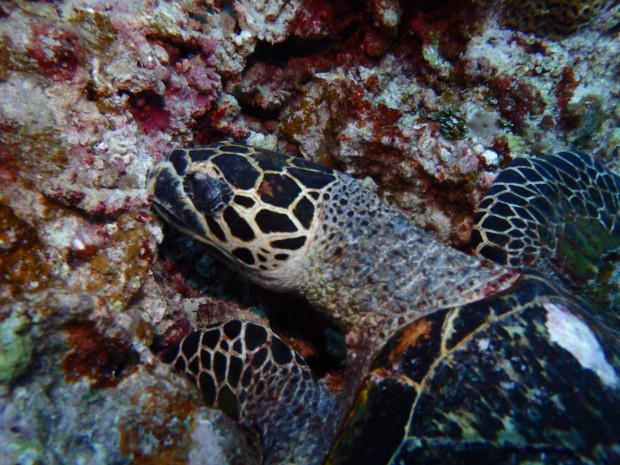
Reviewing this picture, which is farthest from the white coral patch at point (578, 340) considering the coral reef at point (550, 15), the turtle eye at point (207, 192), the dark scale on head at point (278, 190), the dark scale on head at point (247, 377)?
the coral reef at point (550, 15)

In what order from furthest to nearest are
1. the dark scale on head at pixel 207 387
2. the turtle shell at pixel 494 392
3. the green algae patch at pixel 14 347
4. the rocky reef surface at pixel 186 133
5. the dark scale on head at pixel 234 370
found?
the dark scale on head at pixel 234 370 < the dark scale on head at pixel 207 387 < the turtle shell at pixel 494 392 < the rocky reef surface at pixel 186 133 < the green algae patch at pixel 14 347

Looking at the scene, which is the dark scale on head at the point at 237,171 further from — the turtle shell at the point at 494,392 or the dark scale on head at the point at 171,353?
A: the turtle shell at the point at 494,392

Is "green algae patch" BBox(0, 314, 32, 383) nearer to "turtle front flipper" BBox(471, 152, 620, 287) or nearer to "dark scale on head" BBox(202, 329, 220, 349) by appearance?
"dark scale on head" BBox(202, 329, 220, 349)

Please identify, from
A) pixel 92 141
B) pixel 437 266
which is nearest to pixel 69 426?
pixel 92 141

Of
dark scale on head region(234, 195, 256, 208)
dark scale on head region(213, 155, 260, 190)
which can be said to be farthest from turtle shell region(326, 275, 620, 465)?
dark scale on head region(213, 155, 260, 190)

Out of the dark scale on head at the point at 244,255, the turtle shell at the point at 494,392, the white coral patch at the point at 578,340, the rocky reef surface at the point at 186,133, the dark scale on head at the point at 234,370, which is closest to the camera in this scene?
the rocky reef surface at the point at 186,133

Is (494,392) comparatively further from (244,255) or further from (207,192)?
(207,192)

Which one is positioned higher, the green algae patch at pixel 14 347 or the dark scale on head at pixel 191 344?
the green algae patch at pixel 14 347

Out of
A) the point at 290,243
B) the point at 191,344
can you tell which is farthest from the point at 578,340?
the point at 191,344
